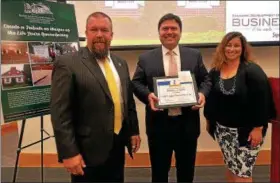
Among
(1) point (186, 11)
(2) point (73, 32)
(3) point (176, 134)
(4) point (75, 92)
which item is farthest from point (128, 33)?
(4) point (75, 92)

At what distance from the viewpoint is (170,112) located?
2.68 metres

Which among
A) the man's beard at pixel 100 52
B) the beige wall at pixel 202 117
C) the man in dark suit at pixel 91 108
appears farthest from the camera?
the beige wall at pixel 202 117

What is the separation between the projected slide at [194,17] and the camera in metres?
4.23

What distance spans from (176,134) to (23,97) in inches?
47.6

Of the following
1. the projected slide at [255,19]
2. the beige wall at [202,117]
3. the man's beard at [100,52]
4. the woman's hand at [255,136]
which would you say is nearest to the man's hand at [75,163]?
the man's beard at [100,52]

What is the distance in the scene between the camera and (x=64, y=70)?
6.70 feet

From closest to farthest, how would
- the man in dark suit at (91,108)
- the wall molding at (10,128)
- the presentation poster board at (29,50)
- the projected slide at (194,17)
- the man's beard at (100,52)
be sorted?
the man in dark suit at (91,108), the man's beard at (100,52), the presentation poster board at (29,50), the projected slide at (194,17), the wall molding at (10,128)

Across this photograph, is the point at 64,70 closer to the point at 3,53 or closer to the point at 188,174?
the point at 3,53

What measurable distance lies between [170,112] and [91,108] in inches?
31.1

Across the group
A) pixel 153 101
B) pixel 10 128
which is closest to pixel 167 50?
pixel 153 101

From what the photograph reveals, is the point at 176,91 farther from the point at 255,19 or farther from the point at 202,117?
the point at 255,19

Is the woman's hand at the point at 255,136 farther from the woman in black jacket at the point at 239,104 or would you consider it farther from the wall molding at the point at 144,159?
the wall molding at the point at 144,159

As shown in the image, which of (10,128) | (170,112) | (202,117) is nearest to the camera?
(170,112)

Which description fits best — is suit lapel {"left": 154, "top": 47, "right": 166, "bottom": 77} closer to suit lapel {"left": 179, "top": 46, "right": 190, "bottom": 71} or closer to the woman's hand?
suit lapel {"left": 179, "top": 46, "right": 190, "bottom": 71}
